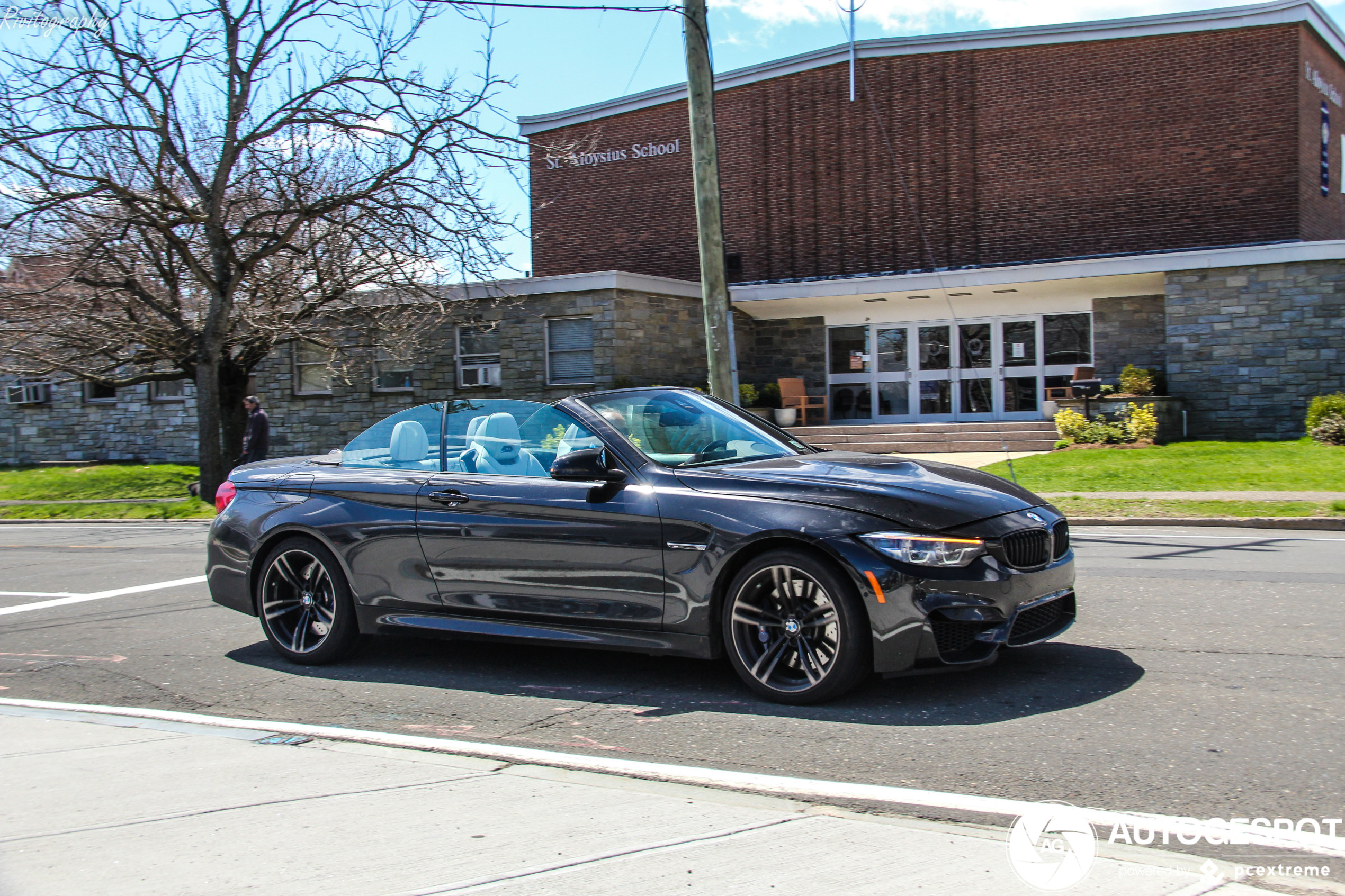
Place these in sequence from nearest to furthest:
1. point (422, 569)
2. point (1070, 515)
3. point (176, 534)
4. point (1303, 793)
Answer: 1. point (1303, 793)
2. point (422, 569)
3. point (1070, 515)
4. point (176, 534)

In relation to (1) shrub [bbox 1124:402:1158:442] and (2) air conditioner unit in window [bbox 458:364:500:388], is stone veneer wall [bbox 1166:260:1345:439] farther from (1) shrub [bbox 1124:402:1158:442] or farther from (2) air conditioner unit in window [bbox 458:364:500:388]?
(2) air conditioner unit in window [bbox 458:364:500:388]

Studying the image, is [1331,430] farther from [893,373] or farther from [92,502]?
[92,502]

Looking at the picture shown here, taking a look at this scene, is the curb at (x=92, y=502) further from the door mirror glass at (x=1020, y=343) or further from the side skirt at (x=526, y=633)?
the door mirror glass at (x=1020, y=343)

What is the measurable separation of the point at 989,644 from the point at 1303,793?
1.36 meters

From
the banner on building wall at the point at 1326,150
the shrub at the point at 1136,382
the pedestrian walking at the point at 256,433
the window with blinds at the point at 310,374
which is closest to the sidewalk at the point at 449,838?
the pedestrian walking at the point at 256,433

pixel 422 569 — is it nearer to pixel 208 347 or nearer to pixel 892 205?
pixel 208 347

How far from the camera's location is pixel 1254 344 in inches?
813

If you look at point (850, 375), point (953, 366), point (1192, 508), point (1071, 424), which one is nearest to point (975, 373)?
point (953, 366)

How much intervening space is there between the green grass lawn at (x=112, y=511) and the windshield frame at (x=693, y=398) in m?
14.1

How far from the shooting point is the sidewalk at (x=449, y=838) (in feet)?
10.4

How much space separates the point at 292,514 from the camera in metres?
6.52

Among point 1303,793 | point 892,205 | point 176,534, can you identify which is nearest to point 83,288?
point 176,534

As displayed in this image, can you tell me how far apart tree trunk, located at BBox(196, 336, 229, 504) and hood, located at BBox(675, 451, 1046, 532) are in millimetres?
16356
